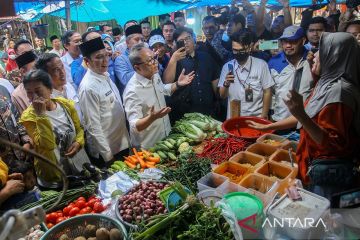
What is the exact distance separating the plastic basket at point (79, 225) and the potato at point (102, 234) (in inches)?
3.1

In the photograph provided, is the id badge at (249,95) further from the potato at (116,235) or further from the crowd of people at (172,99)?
the potato at (116,235)

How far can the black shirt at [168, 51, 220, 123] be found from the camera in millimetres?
4738

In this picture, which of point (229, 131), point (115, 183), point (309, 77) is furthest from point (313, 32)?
point (115, 183)

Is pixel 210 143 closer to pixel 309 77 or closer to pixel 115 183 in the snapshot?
pixel 115 183

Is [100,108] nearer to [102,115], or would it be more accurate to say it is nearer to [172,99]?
[102,115]

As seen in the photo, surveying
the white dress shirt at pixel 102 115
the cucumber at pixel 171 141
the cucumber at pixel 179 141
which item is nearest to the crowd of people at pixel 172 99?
the white dress shirt at pixel 102 115

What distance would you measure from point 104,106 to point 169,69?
1493 mm

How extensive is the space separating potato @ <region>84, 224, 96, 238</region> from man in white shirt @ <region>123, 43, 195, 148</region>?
5.07 feet

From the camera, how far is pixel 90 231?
1.98 m

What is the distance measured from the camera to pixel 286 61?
4082 millimetres

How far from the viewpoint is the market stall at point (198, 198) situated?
1806mm

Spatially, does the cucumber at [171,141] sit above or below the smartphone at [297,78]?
below

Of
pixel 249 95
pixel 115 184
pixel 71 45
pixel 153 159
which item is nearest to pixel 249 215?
pixel 115 184

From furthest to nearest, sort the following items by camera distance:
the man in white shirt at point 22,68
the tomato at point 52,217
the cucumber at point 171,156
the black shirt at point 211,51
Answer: the black shirt at point 211,51
the man in white shirt at point 22,68
the cucumber at point 171,156
the tomato at point 52,217
